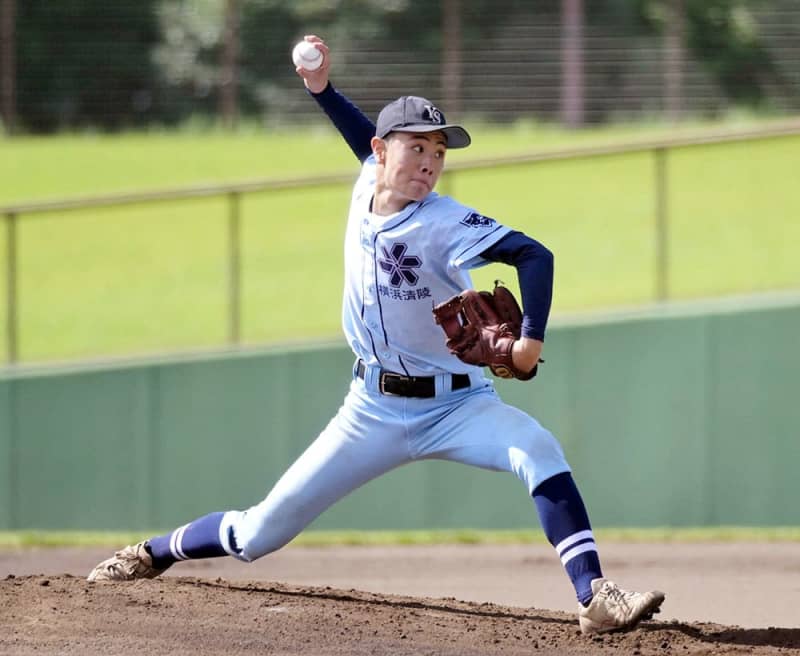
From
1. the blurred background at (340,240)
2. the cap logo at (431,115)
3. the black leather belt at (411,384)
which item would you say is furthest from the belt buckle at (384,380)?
the blurred background at (340,240)

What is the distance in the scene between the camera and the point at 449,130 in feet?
17.7

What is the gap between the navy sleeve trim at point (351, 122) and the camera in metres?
6.09

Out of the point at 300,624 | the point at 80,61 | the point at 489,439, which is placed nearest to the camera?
the point at 489,439

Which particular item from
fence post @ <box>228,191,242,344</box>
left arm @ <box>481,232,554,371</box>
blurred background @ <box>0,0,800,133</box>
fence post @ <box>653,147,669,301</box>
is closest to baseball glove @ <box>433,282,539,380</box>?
left arm @ <box>481,232,554,371</box>

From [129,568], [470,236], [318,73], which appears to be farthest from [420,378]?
[129,568]

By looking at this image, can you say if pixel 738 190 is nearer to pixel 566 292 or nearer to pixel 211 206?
pixel 566 292

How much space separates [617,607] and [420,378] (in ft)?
3.67

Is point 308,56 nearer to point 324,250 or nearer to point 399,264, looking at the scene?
point 399,264

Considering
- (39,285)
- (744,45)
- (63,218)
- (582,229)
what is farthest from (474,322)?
(744,45)

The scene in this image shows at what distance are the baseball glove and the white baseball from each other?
4.17 feet

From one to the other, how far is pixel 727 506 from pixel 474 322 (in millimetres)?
5255

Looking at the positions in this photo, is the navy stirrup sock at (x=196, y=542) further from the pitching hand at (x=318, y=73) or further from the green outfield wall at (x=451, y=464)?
the green outfield wall at (x=451, y=464)

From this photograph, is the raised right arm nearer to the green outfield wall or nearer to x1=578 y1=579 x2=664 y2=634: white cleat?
x1=578 y1=579 x2=664 y2=634: white cleat

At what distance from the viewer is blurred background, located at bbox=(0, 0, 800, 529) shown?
995 centimetres
